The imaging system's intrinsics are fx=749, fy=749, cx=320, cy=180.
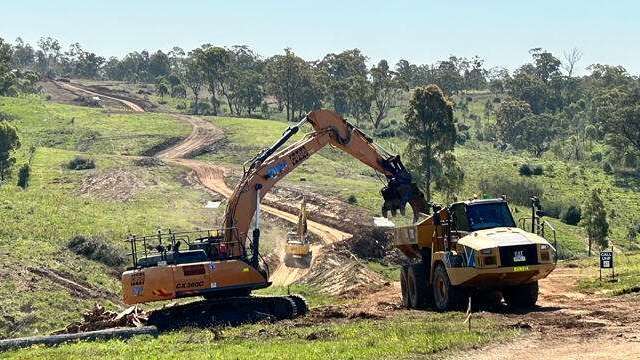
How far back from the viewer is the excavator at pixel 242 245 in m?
24.7

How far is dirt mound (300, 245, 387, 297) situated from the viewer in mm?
36688

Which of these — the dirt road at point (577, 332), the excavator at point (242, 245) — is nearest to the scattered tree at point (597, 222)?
the excavator at point (242, 245)

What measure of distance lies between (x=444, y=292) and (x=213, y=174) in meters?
49.9

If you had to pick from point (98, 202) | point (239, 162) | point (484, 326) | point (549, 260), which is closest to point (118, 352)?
point (484, 326)

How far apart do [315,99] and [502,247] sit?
104262mm

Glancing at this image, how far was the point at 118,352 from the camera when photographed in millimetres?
20156

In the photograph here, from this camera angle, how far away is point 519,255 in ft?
71.3

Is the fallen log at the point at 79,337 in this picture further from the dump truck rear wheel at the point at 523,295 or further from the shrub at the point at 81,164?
the shrub at the point at 81,164

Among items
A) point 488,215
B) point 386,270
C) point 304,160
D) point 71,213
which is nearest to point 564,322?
point 488,215

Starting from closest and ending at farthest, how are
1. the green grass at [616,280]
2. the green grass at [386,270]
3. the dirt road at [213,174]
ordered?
the green grass at [616,280]
the green grass at [386,270]
the dirt road at [213,174]

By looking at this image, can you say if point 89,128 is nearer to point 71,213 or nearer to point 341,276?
point 71,213

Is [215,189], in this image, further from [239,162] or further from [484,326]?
[484,326]

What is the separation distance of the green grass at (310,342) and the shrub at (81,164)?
50001 mm

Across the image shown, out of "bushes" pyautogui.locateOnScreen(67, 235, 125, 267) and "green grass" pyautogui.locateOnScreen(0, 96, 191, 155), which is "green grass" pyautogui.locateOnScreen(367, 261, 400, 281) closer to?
"bushes" pyautogui.locateOnScreen(67, 235, 125, 267)
